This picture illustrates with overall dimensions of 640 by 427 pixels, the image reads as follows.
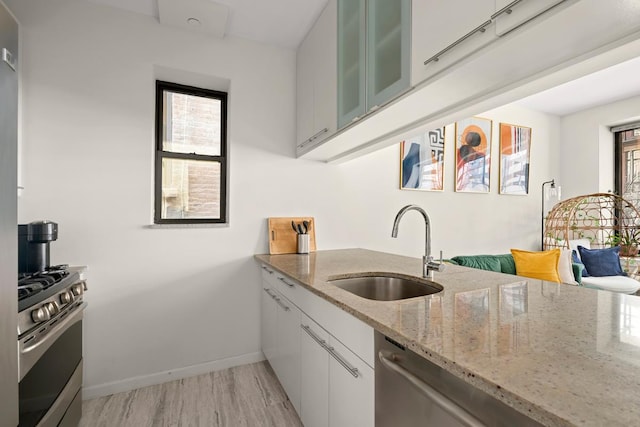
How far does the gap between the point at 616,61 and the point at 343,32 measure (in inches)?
51.5

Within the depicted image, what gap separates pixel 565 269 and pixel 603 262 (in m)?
0.87

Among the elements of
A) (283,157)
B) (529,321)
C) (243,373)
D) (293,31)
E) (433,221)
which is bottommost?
(243,373)

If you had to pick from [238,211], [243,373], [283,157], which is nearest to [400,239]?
[283,157]

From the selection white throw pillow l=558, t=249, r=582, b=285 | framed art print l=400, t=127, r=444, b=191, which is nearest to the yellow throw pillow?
white throw pillow l=558, t=249, r=582, b=285

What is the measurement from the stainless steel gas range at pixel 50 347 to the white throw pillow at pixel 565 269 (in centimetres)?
387

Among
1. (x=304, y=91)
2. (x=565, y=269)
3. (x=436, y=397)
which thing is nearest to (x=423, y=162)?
(x=304, y=91)

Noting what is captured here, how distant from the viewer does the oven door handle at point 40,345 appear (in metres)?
1.04

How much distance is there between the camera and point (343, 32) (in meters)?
1.79

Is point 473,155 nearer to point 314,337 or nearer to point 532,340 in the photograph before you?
point 314,337

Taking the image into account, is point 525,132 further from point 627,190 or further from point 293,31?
point 293,31

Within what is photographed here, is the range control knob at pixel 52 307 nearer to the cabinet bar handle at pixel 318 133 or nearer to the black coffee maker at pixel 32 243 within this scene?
the black coffee maker at pixel 32 243

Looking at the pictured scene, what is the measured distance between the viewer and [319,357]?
4.45 ft

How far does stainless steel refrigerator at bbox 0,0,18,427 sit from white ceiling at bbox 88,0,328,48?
1407 millimetres

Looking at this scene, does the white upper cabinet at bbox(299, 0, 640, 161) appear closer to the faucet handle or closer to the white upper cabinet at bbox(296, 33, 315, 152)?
the faucet handle
